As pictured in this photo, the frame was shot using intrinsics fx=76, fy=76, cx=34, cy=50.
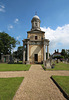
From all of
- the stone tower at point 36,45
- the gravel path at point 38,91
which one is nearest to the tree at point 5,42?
the stone tower at point 36,45

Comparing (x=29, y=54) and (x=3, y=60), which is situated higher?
(x=29, y=54)

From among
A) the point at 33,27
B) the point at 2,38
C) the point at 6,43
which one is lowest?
the point at 6,43

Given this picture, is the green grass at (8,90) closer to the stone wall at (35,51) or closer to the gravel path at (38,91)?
the gravel path at (38,91)

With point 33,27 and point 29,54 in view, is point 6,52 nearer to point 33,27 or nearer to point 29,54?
point 29,54

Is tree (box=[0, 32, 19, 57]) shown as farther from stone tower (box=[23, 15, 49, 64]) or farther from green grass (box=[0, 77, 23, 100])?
green grass (box=[0, 77, 23, 100])

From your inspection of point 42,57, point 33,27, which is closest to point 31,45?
point 42,57

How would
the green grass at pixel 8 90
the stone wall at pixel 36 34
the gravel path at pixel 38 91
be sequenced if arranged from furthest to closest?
1. the stone wall at pixel 36 34
2. the gravel path at pixel 38 91
3. the green grass at pixel 8 90

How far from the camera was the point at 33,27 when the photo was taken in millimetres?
30875

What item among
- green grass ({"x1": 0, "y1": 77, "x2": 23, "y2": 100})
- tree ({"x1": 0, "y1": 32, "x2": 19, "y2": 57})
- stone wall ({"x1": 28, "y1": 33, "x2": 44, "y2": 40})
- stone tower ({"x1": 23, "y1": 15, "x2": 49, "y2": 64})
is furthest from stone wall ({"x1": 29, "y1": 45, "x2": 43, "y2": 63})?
green grass ({"x1": 0, "y1": 77, "x2": 23, "y2": 100})

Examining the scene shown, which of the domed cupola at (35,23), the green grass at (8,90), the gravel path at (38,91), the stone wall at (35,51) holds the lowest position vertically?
the gravel path at (38,91)

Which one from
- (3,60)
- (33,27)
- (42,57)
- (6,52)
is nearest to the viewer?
(42,57)

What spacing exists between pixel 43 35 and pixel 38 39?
98.3 inches

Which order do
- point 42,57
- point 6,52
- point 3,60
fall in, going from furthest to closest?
1. point 6,52
2. point 3,60
3. point 42,57

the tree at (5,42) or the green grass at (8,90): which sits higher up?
the tree at (5,42)
